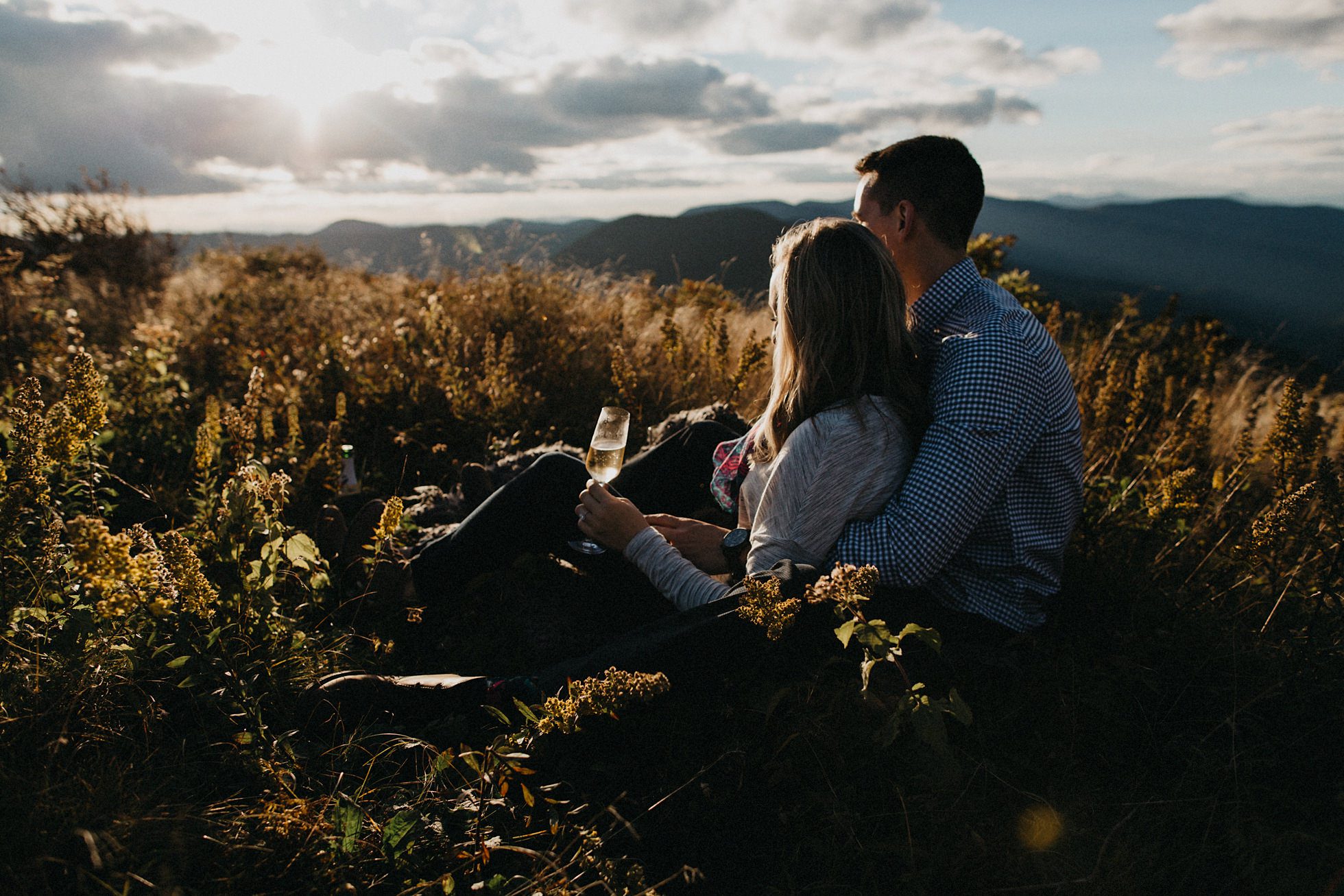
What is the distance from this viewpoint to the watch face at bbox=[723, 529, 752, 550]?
8.28 feet

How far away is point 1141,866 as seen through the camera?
1879 millimetres

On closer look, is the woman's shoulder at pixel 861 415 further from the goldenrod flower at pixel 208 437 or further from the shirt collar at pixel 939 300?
the goldenrod flower at pixel 208 437

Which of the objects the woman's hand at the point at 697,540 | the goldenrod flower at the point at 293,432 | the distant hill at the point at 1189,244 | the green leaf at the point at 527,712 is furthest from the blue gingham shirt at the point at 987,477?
the distant hill at the point at 1189,244

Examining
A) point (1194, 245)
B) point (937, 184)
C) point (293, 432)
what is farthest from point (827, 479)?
point (1194, 245)

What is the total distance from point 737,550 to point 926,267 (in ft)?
4.51

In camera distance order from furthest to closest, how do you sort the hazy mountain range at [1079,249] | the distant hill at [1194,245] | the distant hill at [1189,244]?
1. the distant hill at [1194,245]
2. the distant hill at [1189,244]
3. the hazy mountain range at [1079,249]

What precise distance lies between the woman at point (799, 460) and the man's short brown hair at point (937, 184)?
50 centimetres

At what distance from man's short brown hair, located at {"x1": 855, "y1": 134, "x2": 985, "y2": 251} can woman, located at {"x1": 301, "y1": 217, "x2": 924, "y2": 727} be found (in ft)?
1.63

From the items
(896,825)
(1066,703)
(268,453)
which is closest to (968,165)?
(1066,703)

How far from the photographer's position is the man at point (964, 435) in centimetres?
210

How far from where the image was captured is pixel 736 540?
8.32ft

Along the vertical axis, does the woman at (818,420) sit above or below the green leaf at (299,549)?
above

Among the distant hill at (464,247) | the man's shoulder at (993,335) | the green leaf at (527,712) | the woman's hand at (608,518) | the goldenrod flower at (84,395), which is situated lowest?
the green leaf at (527,712)

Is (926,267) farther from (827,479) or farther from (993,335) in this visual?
(827,479)
